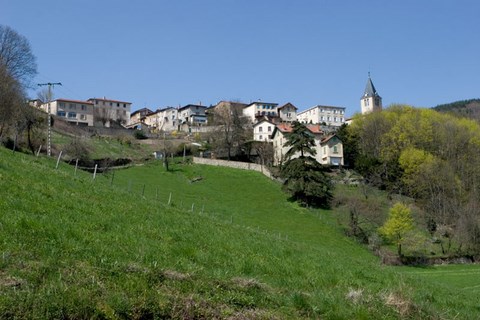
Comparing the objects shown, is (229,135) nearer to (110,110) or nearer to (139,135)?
(139,135)

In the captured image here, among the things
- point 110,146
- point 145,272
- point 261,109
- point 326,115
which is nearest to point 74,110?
point 110,146

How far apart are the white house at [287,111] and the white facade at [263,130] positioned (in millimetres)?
45229

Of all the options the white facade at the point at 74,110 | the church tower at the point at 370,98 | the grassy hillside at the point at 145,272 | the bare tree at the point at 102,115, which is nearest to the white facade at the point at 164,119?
the bare tree at the point at 102,115

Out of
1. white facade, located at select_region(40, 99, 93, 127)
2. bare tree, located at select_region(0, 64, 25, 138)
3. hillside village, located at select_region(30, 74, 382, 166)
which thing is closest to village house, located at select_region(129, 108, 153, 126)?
hillside village, located at select_region(30, 74, 382, 166)

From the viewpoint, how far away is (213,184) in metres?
70.9

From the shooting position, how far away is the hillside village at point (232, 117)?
10375 cm

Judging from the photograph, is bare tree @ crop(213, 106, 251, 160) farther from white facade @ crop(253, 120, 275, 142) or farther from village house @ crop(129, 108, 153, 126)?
A: village house @ crop(129, 108, 153, 126)

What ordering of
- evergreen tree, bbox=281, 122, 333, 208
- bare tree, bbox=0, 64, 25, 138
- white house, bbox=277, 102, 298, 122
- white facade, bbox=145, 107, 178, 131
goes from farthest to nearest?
1. white house, bbox=277, 102, 298, 122
2. white facade, bbox=145, 107, 178, 131
3. evergreen tree, bbox=281, 122, 333, 208
4. bare tree, bbox=0, 64, 25, 138

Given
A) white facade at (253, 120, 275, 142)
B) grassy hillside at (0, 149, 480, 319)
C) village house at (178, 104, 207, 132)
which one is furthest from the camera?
village house at (178, 104, 207, 132)

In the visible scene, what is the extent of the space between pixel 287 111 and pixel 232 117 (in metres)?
68.8

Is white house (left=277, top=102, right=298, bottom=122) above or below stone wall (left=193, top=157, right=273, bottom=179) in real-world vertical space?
above

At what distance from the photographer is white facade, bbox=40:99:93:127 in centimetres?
13300

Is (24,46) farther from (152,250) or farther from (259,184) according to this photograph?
(152,250)

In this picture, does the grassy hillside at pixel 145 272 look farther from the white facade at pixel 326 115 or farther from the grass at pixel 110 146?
the white facade at pixel 326 115
